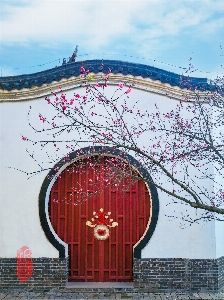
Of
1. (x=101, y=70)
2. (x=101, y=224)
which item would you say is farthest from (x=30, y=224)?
(x=101, y=70)

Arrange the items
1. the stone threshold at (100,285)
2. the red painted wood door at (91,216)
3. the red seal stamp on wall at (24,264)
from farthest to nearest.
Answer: the red painted wood door at (91,216)
the red seal stamp on wall at (24,264)
the stone threshold at (100,285)

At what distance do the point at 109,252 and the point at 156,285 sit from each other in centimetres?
111

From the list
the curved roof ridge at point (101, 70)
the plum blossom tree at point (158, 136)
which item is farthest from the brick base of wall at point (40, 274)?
the curved roof ridge at point (101, 70)

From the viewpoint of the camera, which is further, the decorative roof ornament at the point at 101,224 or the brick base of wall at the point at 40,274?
the decorative roof ornament at the point at 101,224

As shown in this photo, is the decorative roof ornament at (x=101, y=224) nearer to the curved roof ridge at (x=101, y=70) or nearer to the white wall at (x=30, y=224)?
the white wall at (x=30, y=224)

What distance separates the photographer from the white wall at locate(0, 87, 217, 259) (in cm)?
802

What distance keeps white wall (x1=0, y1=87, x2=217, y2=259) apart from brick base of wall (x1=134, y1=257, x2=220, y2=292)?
117 millimetres

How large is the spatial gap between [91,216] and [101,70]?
9.63 feet

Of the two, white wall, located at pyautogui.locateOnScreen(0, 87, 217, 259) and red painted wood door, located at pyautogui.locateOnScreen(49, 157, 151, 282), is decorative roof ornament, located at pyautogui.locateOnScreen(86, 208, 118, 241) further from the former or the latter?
white wall, located at pyautogui.locateOnScreen(0, 87, 217, 259)

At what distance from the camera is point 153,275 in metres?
7.93

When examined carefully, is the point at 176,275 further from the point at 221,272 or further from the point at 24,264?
the point at 24,264

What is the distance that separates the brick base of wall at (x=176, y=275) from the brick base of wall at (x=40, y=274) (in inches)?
56.0

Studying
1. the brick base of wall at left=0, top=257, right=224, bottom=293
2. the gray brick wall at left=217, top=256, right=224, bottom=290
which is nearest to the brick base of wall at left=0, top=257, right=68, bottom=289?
the brick base of wall at left=0, top=257, right=224, bottom=293

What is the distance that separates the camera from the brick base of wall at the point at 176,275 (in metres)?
Result: 7.90
